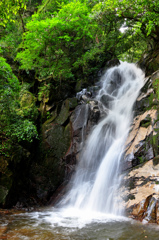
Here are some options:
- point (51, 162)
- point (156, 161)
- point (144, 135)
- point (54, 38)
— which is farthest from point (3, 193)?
point (54, 38)

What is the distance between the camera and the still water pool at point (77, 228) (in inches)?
153

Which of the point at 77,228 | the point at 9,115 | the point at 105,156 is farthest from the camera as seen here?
the point at 105,156

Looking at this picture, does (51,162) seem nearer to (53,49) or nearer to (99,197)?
(99,197)

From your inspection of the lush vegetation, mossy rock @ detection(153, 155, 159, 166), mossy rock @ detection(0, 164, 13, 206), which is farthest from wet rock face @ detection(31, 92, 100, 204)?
mossy rock @ detection(153, 155, 159, 166)

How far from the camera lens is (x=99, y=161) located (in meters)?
8.23

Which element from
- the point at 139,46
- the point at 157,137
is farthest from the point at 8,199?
the point at 139,46

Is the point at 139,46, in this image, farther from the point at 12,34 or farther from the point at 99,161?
the point at 99,161

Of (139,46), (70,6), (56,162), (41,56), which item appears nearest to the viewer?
(56,162)

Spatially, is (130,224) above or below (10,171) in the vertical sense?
below

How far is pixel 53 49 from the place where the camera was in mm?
10844

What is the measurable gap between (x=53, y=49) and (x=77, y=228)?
9678 millimetres

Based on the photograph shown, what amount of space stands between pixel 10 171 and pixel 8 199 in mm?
1076

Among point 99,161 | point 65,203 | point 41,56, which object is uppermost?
point 41,56

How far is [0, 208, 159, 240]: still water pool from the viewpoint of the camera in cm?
388
